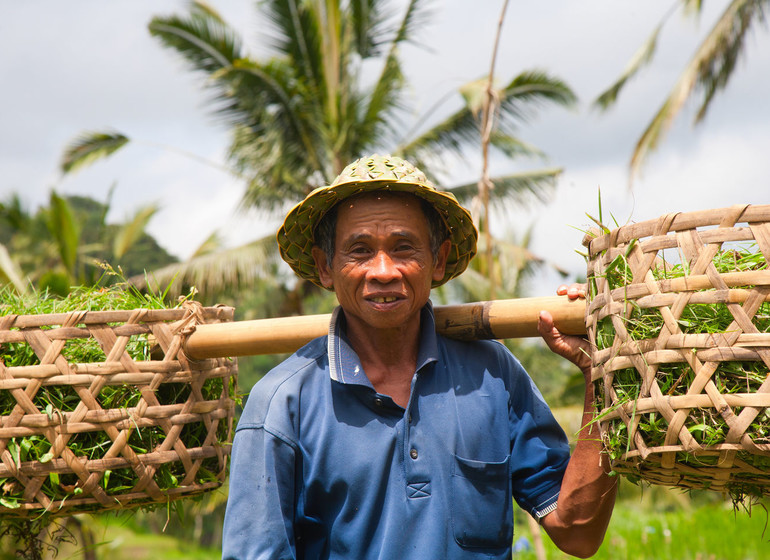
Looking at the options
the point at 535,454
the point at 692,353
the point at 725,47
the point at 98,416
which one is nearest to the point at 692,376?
the point at 692,353

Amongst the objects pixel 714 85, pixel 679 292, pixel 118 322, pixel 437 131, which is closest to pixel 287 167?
pixel 437 131

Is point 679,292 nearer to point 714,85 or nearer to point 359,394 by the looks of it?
point 359,394

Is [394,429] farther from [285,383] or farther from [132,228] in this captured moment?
[132,228]

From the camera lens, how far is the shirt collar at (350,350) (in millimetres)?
2094

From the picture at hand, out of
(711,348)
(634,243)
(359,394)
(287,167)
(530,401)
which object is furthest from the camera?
(287,167)

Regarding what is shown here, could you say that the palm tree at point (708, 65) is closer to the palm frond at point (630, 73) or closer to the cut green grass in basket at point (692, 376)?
the palm frond at point (630, 73)

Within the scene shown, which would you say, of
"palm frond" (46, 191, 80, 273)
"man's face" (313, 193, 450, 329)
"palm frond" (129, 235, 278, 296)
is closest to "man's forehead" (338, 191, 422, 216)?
"man's face" (313, 193, 450, 329)

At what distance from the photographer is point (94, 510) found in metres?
2.36

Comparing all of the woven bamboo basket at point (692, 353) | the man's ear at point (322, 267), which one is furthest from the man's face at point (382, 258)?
the woven bamboo basket at point (692, 353)

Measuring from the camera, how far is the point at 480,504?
204 cm

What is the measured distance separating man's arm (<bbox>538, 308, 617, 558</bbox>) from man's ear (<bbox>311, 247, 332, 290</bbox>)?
605 millimetres

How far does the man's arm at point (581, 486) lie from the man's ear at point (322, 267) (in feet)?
1.99

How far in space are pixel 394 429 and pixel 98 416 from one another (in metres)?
0.82

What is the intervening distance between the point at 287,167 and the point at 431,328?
34.5 ft
